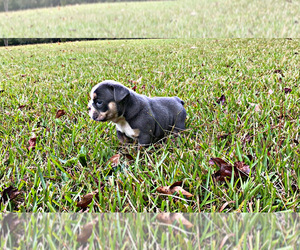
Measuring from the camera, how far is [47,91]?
2.96 meters

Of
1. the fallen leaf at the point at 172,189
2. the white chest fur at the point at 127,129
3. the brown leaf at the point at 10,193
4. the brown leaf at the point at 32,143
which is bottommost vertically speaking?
the brown leaf at the point at 10,193

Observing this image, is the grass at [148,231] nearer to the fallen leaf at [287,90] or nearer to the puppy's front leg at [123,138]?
the puppy's front leg at [123,138]

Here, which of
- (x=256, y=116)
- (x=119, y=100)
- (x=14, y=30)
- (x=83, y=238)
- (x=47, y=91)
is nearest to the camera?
(x=83, y=238)

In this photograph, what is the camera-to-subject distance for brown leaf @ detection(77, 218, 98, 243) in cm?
50

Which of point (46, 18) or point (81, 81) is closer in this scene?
point (46, 18)

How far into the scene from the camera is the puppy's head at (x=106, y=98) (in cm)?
138

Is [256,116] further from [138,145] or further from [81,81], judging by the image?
[81,81]

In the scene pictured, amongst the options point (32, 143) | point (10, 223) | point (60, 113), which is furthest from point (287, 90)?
point (10, 223)

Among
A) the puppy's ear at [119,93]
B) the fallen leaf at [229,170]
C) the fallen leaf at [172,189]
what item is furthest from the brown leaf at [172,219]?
the puppy's ear at [119,93]

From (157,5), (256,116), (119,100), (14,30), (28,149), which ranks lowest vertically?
(28,149)

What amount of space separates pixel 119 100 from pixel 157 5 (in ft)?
1.71

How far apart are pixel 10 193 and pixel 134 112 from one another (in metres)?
0.74

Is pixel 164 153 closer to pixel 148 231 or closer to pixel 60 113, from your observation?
pixel 148 231

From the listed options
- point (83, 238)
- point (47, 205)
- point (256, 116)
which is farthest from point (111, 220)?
point (256, 116)
